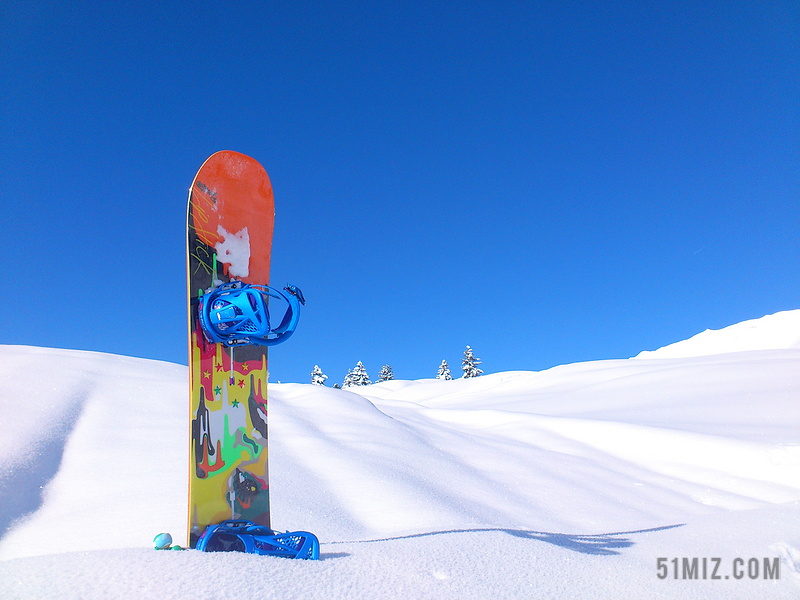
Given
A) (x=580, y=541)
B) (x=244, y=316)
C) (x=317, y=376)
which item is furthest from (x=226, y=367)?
(x=317, y=376)

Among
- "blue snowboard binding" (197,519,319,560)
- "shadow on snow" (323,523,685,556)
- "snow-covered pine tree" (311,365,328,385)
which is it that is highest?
"snow-covered pine tree" (311,365,328,385)

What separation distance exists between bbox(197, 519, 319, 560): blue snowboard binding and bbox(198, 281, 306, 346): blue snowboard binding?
115 centimetres

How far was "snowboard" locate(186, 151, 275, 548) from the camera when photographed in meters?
3.10

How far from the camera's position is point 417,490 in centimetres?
573

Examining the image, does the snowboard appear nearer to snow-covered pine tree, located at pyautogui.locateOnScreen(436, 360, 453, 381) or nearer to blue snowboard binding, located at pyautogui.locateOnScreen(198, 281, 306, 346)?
blue snowboard binding, located at pyautogui.locateOnScreen(198, 281, 306, 346)

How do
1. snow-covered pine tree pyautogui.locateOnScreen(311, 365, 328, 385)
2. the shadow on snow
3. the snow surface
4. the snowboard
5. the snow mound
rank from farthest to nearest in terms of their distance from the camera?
snow-covered pine tree pyautogui.locateOnScreen(311, 365, 328, 385) < the snow mound < the shadow on snow < the snowboard < the snow surface

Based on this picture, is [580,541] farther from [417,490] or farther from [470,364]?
[470,364]

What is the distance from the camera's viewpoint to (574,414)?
40.4ft

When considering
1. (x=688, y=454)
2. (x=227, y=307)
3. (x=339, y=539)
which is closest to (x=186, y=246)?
(x=227, y=307)

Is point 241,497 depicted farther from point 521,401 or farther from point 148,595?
→ point 521,401

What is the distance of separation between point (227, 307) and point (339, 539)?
2.35 m

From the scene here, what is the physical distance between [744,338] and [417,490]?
4023 cm

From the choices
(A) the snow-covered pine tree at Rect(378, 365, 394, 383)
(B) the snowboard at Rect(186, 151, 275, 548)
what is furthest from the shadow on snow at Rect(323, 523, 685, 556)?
(A) the snow-covered pine tree at Rect(378, 365, 394, 383)

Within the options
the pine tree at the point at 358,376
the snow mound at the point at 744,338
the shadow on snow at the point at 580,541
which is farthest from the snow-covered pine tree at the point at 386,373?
the shadow on snow at the point at 580,541
